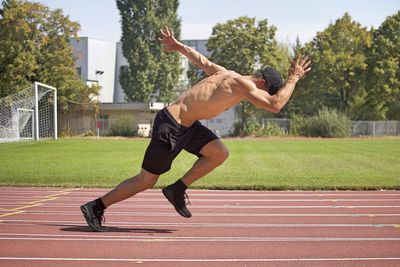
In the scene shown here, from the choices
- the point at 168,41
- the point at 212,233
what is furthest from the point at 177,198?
the point at 168,41

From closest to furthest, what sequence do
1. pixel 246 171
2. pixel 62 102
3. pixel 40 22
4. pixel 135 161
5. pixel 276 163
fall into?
1. pixel 246 171
2. pixel 276 163
3. pixel 135 161
4. pixel 40 22
5. pixel 62 102

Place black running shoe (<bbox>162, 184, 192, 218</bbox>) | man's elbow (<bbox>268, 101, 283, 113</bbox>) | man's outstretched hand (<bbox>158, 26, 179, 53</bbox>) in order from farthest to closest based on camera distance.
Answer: man's outstretched hand (<bbox>158, 26, 179, 53</bbox>) < black running shoe (<bbox>162, 184, 192, 218</bbox>) < man's elbow (<bbox>268, 101, 283, 113</bbox>)

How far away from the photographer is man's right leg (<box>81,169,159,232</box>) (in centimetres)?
645

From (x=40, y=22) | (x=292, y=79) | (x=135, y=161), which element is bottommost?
(x=135, y=161)

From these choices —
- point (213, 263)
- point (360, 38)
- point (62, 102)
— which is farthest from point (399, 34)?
point (213, 263)

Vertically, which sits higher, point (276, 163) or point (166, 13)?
point (166, 13)

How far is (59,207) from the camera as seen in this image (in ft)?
30.1

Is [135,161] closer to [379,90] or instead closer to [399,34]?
[379,90]

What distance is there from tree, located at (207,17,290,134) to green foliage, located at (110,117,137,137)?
33.5 feet

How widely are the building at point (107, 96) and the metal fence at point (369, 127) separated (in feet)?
17.6

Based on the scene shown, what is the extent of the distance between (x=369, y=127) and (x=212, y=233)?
49415mm

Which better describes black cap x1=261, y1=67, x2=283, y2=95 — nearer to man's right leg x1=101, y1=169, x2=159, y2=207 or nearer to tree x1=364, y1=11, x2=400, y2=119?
man's right leg x1=101, y1=169, x2=159, y2=207

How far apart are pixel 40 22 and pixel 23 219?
45.8 m

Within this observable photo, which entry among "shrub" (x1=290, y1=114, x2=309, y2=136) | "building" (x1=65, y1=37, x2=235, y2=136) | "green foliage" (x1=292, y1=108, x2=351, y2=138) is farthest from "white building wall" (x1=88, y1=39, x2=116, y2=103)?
"green foliage" (x1=292, y1=108, x2=351, y2=138)
